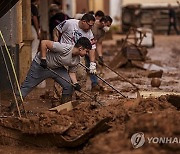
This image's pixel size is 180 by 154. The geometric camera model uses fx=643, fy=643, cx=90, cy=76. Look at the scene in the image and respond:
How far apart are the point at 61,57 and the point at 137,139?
3.34 m

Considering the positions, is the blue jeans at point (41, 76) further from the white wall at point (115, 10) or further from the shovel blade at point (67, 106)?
the white wall at point (115, 10)

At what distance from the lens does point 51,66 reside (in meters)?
10.1

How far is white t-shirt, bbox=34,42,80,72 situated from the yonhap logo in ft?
10.4

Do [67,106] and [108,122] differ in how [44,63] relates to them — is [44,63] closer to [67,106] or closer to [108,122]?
[67,106]

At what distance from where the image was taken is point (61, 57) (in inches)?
391

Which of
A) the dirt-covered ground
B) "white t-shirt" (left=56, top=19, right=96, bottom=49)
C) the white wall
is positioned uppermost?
"white t-shirt" (left=56, top=19, right=96, bottom=49)

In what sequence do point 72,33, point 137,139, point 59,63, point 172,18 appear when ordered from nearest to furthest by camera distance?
point 137,139
point 59,63
point 72,33
point 172,18

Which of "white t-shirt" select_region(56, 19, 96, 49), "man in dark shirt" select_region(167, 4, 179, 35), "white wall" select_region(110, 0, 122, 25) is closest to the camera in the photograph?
"white t-shirt" select_region(56, 19, 96, 49)

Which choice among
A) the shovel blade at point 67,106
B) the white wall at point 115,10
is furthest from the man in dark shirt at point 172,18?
the shovel blade at point 67,106

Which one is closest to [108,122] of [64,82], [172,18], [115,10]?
[64,82]

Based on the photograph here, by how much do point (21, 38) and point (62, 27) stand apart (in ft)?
5.44

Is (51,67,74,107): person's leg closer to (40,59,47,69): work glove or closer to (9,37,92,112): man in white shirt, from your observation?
(9,37,92,112): man in white shirt

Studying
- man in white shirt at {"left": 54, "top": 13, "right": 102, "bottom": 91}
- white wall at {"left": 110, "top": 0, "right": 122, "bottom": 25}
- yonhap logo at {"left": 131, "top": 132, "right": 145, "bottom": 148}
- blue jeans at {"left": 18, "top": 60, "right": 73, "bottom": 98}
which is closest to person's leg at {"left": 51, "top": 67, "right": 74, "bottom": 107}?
blue jeans at {"left": 18, "top": 60, "right": 73, "bottom": 98}

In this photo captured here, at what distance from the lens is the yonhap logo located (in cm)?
677
